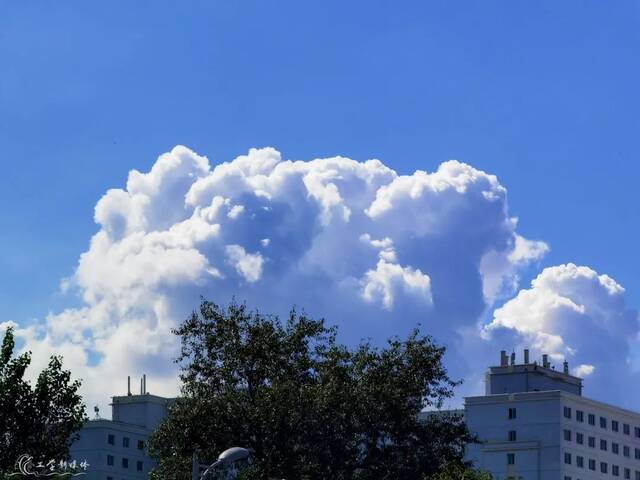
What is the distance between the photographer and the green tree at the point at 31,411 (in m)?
63.3

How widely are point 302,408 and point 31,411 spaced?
103ft

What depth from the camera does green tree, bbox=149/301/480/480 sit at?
305ft

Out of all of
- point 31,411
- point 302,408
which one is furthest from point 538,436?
point 31,411

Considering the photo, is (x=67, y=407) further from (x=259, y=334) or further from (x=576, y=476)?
(x=576, y=476)

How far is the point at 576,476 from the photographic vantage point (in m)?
196

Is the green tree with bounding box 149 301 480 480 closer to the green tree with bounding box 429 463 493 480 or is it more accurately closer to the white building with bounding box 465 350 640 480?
the green tree with bounding box 429 463 493 480

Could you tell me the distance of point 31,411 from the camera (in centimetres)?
6391

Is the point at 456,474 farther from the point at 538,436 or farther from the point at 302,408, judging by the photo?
the point at 538,436

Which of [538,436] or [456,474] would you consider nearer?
[456,474]

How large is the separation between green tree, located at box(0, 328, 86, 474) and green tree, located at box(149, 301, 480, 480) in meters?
27.8

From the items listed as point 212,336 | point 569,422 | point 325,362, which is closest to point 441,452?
point 325,362

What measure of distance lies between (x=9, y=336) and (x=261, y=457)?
31.6m

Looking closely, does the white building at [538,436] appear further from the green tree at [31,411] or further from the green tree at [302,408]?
the green tree at [31,411]

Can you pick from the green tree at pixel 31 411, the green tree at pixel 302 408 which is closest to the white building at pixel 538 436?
the green tree at pixel 302 408
